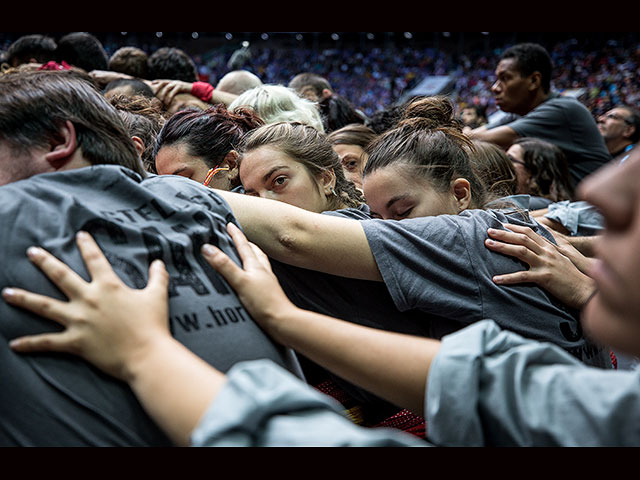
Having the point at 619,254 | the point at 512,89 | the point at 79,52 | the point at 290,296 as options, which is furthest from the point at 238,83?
the point at 619,254

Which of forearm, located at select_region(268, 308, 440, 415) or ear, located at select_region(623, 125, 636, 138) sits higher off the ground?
forearm, located at select_region(268, 308, 440, 415)

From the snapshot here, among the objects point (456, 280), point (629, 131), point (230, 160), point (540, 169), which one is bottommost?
point (629, 131)

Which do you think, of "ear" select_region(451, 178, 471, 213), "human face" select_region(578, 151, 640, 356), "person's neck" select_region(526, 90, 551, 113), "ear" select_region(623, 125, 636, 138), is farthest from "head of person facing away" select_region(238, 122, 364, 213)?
"ear" select_region(623, 125, 636, 138)

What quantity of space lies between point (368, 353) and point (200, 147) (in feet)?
4.47

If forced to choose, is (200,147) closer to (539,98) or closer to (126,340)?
(126,340)

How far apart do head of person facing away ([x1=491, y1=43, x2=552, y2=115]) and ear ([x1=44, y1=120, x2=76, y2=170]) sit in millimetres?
3742

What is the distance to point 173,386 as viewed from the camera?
0.83 m

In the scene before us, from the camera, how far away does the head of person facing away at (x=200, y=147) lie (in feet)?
6.95

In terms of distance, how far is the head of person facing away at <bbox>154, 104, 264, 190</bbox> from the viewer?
83.4 inches

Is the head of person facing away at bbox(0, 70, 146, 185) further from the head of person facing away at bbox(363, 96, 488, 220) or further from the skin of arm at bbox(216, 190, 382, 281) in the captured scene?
the head of person facing away at bbox(363, 96, 488, 220)

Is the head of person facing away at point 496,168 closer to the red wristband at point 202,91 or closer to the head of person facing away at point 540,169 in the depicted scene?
the head of person facing away at point 540,169

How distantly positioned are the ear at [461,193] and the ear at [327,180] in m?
0.44

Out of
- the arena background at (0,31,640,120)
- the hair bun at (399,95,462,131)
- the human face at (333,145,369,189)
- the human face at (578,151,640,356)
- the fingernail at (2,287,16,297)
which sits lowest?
the arena background at (0,31,640,120)

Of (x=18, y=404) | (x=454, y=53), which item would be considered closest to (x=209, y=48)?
(x=454, y=53)
